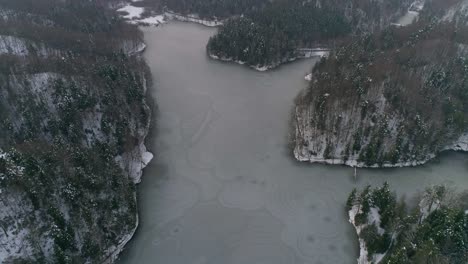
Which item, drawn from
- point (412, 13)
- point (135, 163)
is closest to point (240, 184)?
point (135, 163)

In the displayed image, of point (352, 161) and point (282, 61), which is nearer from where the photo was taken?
point (352, 161)

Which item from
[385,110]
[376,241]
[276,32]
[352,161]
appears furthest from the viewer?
[276,32]

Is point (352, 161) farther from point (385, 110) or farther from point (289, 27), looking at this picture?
point (289, 27)

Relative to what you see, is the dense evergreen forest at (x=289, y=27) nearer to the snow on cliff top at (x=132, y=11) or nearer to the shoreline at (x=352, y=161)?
the shoreline at (x=352, y=161)

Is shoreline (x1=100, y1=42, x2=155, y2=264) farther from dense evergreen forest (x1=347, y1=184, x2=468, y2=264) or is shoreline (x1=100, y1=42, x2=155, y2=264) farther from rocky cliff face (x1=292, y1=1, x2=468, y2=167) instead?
dense evergreen forest (x1=347, y1=184, x2=468, y2=264)

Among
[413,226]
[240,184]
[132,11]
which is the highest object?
[132,11]

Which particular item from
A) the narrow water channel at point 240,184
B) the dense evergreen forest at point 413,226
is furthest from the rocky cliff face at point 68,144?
the dense evergreen forest at point 413,226

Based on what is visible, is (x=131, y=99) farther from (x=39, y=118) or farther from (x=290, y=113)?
(x=290, y=113)
